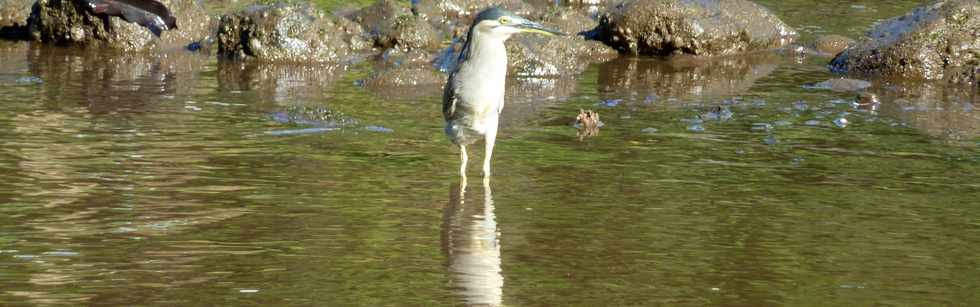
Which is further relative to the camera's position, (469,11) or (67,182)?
(469,11)

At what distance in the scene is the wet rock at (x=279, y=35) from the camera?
1684cm

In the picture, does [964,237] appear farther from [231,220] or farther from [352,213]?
[231,220]

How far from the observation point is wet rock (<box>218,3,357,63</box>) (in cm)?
1684

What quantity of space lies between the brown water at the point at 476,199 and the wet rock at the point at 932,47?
1254 millimetres

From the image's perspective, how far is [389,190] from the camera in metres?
9.20

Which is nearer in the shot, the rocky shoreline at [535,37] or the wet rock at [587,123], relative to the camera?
the wet rock at [587,123]

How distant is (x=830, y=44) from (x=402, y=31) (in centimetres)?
573

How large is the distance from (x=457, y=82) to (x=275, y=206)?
180 centimetres

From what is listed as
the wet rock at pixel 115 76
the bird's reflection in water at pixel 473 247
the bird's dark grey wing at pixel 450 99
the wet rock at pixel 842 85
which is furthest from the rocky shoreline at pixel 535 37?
the bird's reflection in water at pixel 473 247

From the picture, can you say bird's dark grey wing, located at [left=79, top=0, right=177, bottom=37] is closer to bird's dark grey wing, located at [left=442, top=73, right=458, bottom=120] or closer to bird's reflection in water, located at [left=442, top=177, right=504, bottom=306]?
bird's dark grey wing, located at [left=442, top=73, right=458, bottom=120]

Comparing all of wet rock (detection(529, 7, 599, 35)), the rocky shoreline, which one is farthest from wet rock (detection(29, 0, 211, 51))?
wet rock (detection(529, 7, 599, 35))

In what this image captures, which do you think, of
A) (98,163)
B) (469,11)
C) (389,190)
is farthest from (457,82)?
(469,11)

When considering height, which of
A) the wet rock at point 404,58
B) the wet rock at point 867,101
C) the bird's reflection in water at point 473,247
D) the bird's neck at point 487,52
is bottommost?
the bird's reflection in water at point 473,247

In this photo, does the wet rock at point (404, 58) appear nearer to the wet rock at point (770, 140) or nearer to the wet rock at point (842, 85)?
the wet rock at point (842, 85)
